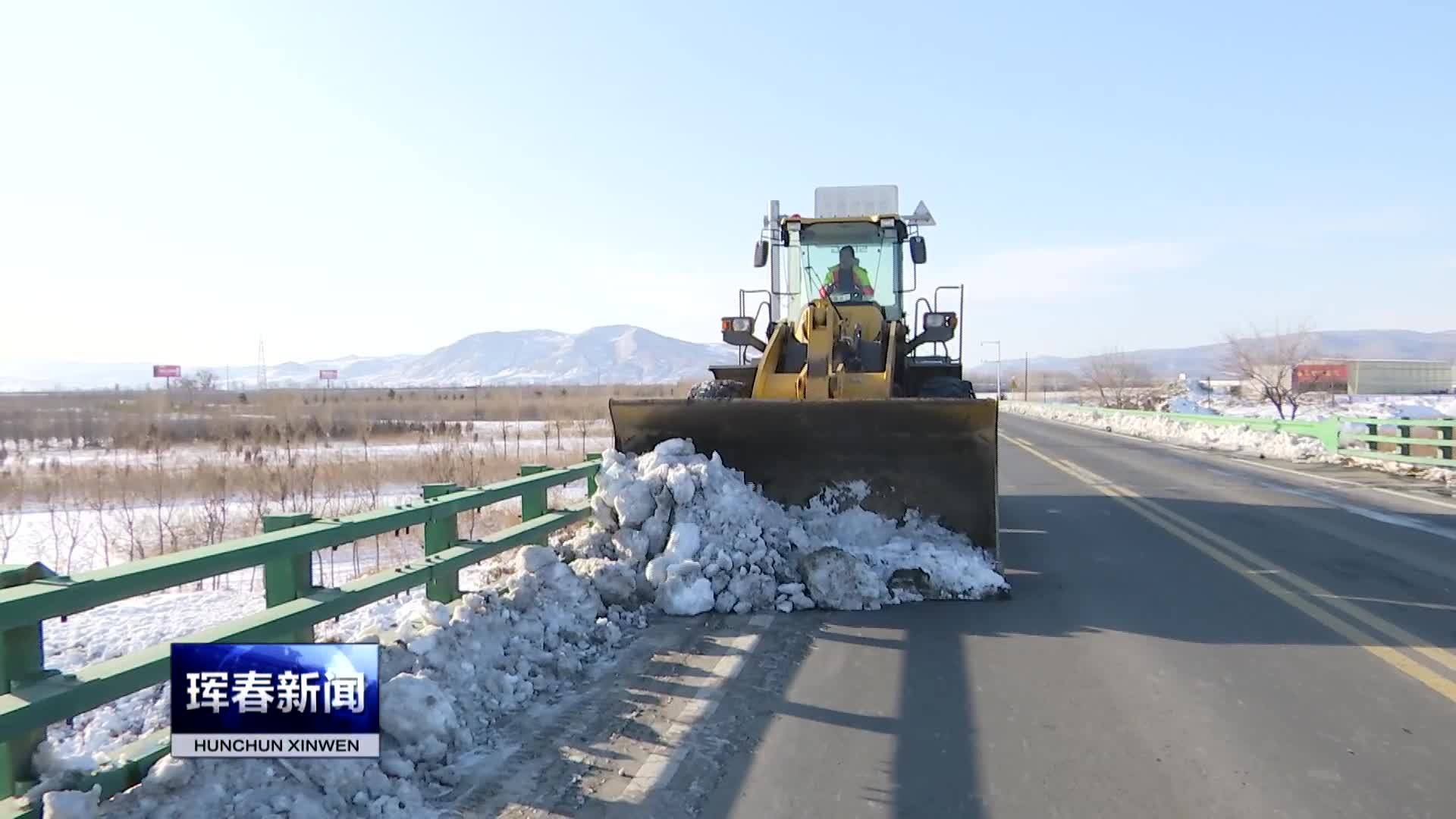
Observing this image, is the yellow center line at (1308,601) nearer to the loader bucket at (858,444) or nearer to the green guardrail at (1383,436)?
the loader bucket at (858,444)

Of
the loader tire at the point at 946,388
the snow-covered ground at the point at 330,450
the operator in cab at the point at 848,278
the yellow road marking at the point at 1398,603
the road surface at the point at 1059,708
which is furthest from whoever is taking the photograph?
the snow-covered ground at the point at 330,450

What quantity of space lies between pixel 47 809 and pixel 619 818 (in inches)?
73.5

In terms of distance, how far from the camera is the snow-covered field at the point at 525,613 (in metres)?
3.55

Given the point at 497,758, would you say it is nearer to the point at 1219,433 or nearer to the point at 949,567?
the point at 949,567

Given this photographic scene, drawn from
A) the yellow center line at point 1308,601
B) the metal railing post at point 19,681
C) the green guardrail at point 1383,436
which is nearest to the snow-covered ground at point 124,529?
the metal railing post at point 19,681

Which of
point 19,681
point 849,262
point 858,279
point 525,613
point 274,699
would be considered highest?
point 849,262

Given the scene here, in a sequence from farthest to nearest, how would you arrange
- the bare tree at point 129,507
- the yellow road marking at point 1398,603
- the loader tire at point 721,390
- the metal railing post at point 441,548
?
the loader tire at point 721,390
the bare tree at point 129,507
the yellow road marking at point 1398,603
the metal railing post at point 441,548

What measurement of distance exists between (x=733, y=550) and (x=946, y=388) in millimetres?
4278

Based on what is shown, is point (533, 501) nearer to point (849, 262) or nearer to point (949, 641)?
point (949, 641)

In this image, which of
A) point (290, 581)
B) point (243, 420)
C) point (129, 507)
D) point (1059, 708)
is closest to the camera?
point (290, 581)

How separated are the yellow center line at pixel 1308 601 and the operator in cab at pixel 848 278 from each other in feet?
14.6

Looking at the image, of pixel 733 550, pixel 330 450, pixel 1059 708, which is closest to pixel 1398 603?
pixel 1059 708

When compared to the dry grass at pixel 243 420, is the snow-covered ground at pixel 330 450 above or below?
below

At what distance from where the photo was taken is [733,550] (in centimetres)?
744
